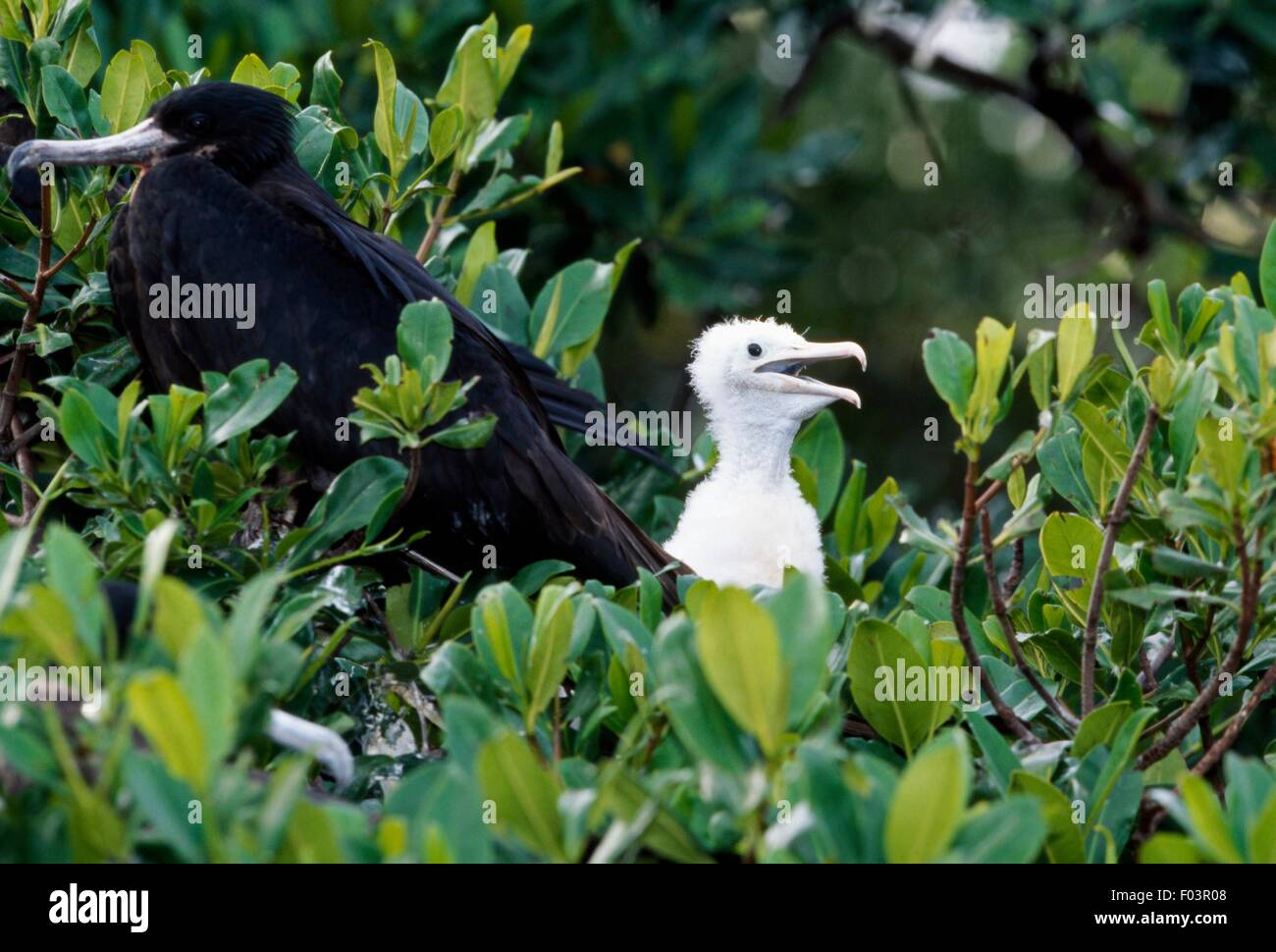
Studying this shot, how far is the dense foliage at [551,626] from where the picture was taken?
1766 mm

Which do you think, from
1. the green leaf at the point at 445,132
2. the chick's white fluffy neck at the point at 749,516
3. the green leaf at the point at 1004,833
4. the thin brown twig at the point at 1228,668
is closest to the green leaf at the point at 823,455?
the chick's white fluffy neck at the point at 749,516

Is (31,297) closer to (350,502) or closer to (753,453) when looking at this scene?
(350,502)

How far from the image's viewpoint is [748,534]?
380cm

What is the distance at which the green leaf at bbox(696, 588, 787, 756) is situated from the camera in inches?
70.2

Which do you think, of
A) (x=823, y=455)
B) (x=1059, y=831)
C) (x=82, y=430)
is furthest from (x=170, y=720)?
(x=823, y=455)

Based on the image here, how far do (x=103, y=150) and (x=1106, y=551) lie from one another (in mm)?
2056

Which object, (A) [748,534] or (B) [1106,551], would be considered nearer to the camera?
(B) [1106,551]

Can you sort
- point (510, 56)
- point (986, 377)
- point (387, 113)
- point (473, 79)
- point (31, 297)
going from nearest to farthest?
point (986, 377)
point (31, 297)
point (387, 113)
point (473, 79)
point (510, 56)

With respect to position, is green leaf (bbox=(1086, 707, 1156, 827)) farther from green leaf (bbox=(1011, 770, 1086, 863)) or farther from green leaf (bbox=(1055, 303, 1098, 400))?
green leaf (bbox=(1055, 303, 1098, 400))

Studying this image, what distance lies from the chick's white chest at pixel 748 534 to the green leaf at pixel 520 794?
1.79 meters

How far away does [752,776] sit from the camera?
1.85m

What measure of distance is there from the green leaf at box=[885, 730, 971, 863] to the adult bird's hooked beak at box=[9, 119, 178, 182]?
2094 mm

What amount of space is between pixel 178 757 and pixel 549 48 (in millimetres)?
4585
